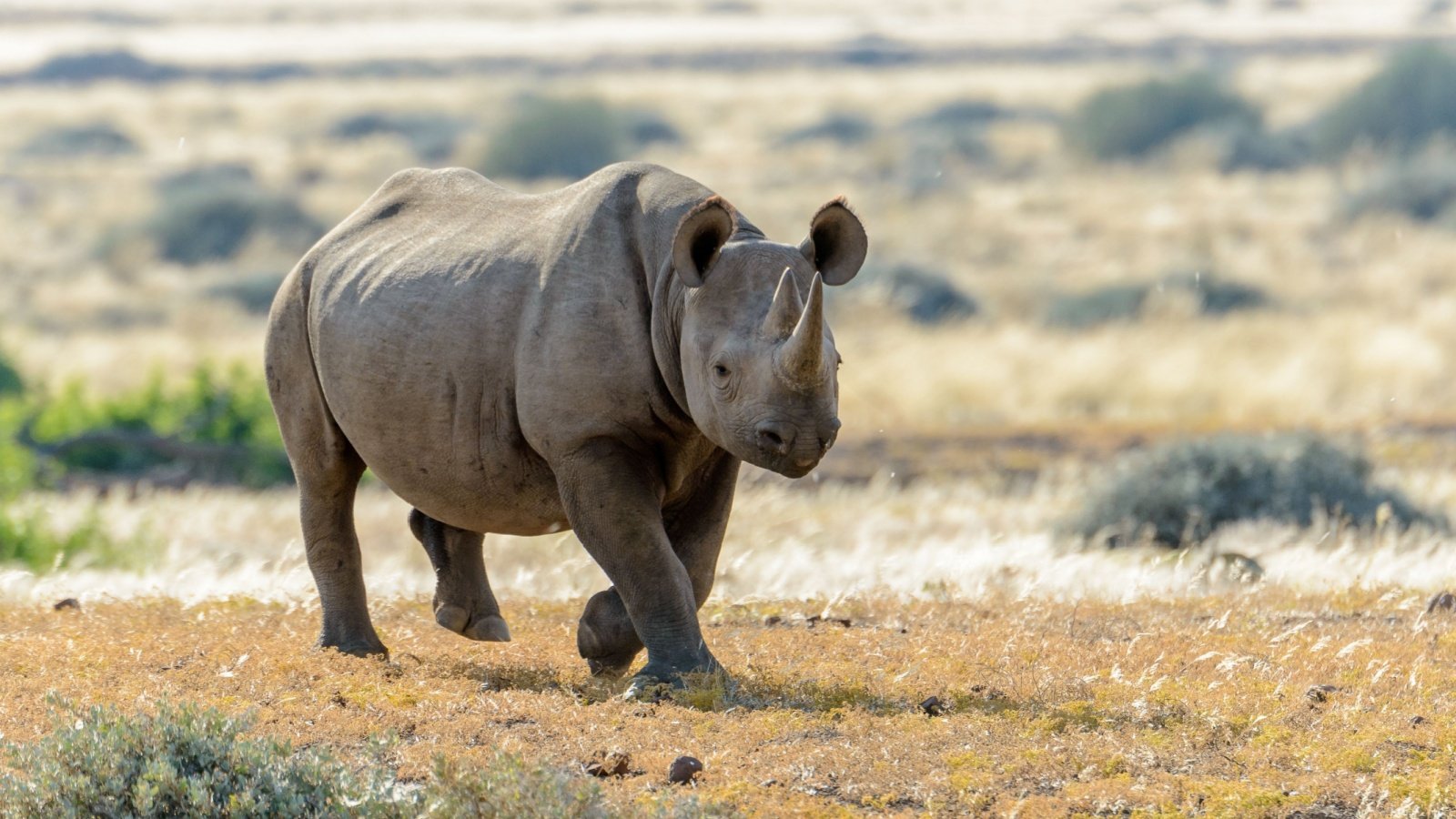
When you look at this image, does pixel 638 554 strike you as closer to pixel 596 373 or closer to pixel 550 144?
pixel 596 373

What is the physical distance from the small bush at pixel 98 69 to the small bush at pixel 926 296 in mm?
72988

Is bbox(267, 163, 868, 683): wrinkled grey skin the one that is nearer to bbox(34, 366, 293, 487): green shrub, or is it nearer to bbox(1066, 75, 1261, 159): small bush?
bbox(34, 366, 293, 487): green shrub

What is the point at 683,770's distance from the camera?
6621mm

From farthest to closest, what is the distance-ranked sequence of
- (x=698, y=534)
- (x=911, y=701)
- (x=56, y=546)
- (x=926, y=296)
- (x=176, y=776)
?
(x=926, y=296) → (x=56, y=546) → (x=698, y=534) → (x=911, y=701) → (x=176, y=776)

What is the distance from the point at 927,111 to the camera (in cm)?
8412

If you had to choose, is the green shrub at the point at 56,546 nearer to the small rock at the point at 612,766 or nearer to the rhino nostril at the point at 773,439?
the rhino nostril at the point at 773,439

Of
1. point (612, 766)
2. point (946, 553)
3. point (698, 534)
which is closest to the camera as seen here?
point (612, 766)

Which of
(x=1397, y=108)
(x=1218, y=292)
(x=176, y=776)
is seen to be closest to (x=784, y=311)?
(x=176, y=776)

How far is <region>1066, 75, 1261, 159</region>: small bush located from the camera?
67688 mm

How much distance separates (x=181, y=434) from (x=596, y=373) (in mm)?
14590

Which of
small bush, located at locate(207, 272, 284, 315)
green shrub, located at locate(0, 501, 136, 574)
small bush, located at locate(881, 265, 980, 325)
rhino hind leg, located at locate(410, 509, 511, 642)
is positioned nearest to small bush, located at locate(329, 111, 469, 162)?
small bush, located at locate(207, 272, 284, 315)

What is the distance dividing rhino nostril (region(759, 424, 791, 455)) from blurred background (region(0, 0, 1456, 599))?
3240 millimetres

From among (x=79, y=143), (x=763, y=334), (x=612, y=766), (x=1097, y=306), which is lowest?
(x=79, y=143)

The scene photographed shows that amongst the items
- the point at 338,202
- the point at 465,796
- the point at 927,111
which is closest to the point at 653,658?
the point at 465,796
